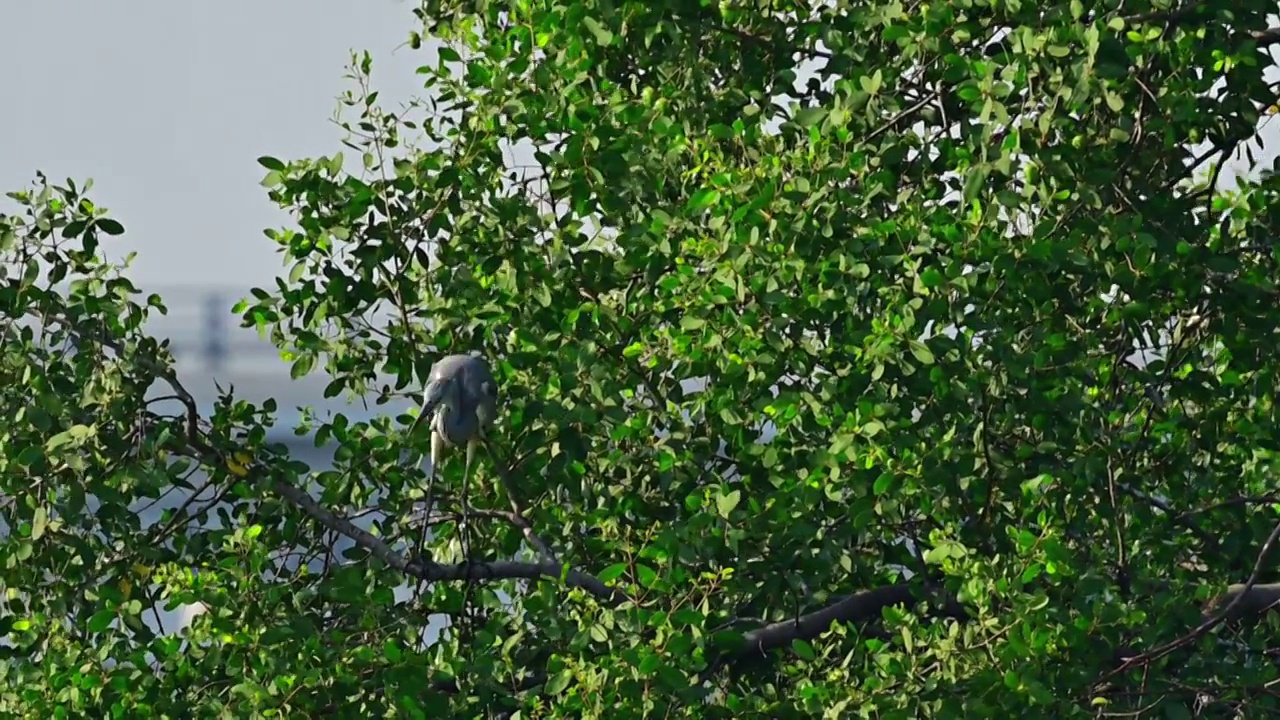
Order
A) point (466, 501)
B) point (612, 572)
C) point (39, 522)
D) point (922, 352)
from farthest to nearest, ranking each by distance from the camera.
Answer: point (466, 501)
point (39, 522)
point (612, 572)
point (922, 352)

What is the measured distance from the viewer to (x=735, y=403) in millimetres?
5922

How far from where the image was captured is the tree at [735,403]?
5.58m

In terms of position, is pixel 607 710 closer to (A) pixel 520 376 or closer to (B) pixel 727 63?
(A) pixel 520 376

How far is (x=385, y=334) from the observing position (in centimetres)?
635

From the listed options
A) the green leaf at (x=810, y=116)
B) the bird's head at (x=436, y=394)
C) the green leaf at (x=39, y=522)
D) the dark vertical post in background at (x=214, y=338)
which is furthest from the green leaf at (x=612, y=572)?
the dark vertical post in background at (x=214, y=338)

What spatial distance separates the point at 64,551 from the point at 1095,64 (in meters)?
Answer: 3.30

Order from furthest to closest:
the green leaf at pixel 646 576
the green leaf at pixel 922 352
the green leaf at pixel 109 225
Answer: the green leaf at pixel 109 225, the green leaf at pixel 646 576, the green leaf at pixel 922 352

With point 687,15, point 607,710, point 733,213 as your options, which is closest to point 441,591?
point 607,710

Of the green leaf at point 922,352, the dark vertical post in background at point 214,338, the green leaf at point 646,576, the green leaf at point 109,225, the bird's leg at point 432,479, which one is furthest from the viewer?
the dark vertical post in background at point 214,338

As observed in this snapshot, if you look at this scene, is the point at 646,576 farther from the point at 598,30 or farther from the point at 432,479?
the point at 598,30

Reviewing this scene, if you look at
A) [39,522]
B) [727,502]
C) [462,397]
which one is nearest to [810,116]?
[727,502]

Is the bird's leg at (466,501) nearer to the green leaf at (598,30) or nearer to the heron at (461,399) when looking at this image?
the heron at (461,399)

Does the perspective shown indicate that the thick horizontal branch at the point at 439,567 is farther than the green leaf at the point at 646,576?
Yes

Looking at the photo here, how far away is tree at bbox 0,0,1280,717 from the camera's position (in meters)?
5.58
